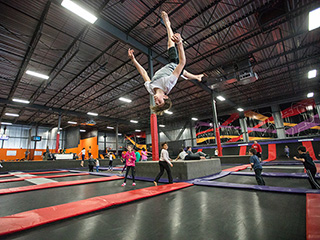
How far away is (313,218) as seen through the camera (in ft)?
5.81

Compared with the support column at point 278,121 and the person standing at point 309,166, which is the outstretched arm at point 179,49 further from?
the support column at point 278,121

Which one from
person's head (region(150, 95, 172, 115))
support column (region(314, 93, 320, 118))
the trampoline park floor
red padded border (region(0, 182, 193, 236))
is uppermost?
support column (region(314, 93, 320, 118))

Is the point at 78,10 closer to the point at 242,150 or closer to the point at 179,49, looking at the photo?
the point at 179,49

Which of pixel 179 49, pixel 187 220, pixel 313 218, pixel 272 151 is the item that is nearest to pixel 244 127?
pixel 272 151

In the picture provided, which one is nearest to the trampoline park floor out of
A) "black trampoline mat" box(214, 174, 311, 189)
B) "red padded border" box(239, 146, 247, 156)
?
"black trampoline mat" box(214, 174, 311, 189)

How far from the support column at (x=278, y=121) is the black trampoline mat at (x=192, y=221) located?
47.4 feet

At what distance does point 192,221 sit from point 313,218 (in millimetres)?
1369

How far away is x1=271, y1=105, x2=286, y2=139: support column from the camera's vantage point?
47.2 ft

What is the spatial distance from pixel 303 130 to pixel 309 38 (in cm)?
886

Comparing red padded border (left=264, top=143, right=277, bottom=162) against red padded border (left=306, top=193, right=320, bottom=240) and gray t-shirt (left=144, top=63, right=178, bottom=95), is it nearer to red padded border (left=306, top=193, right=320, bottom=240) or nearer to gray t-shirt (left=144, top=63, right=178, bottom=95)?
red padded border (left=306, top=193, right=320, bottom=240)

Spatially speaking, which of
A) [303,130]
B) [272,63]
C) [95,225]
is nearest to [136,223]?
[95,225]

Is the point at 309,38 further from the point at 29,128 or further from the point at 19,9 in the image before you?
the point at 29,128

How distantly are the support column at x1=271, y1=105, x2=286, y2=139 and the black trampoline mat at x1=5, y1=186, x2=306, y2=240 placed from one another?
14.4 meters

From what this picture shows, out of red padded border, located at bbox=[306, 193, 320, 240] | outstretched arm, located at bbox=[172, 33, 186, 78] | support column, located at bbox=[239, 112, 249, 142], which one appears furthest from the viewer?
support column, located at bbox=[239, 112, 249, 142]
